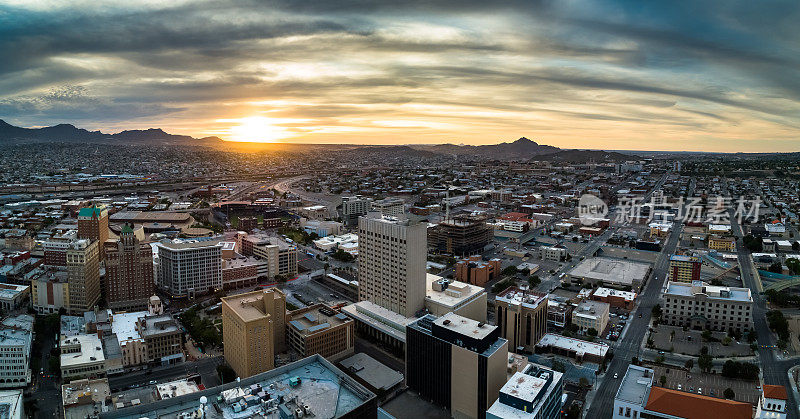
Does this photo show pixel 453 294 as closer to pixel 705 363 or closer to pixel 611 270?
pixel 705 363

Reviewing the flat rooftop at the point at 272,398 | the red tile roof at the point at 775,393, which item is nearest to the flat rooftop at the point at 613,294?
the red tile roof at the point at 775,393

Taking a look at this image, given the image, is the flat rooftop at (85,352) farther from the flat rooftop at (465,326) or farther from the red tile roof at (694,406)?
the red tile roof at (694,406)

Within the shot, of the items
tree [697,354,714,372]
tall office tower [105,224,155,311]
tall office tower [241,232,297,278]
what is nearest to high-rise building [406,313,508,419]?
tree [697,354,714,372]

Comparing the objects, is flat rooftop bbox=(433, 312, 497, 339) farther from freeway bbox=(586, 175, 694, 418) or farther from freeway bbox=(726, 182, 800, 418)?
freeway bbox=(726, 182, 800, 418)

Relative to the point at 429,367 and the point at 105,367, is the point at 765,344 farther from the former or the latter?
the point at 105,367

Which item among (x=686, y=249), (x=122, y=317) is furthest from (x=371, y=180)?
(x=122, y=317)
